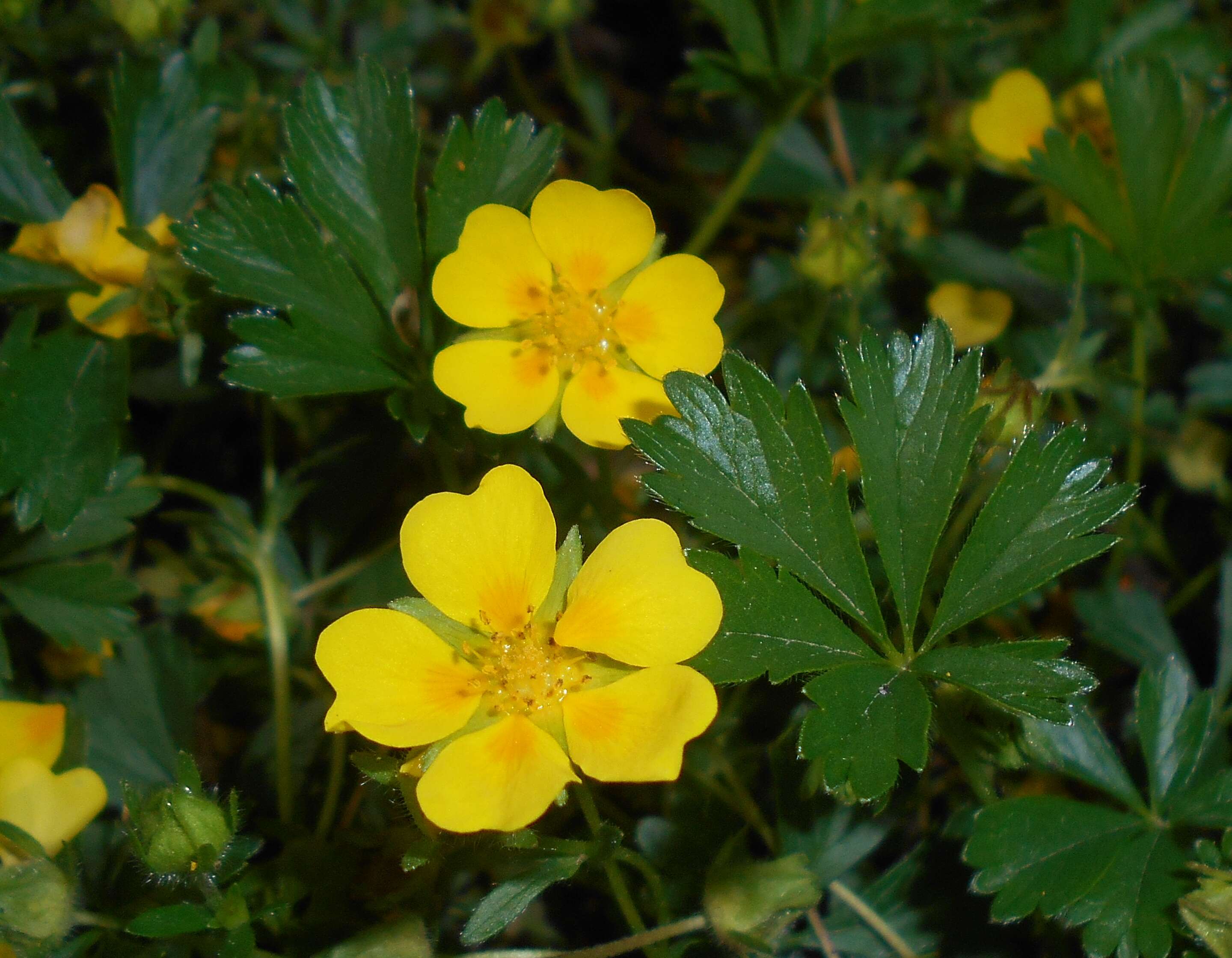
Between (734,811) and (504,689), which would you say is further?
(734,811)

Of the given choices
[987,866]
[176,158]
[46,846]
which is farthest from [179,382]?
[987,866]

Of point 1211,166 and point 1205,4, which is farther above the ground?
point 1205,4

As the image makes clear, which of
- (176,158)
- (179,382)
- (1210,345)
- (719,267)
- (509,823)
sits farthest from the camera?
(719,267)

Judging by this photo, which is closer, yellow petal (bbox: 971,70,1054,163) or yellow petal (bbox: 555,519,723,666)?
yellow petal (bbox: 555,519,723,666)

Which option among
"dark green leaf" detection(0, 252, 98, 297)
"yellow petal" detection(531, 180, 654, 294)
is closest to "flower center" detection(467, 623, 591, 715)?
"yellow petal" detection(531, 180, 654, 294)

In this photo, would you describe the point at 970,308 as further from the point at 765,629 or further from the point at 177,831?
the point at 177,831

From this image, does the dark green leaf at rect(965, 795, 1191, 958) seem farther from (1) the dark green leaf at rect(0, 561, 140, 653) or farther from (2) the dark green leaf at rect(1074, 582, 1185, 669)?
(1) the dark green leaf at rect(0, 561, 140, 653)

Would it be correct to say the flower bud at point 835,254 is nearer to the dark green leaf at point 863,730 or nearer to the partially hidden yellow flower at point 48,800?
the dark green leaf at point 863,730

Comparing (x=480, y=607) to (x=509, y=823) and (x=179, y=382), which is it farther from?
(x=179, y=382)
